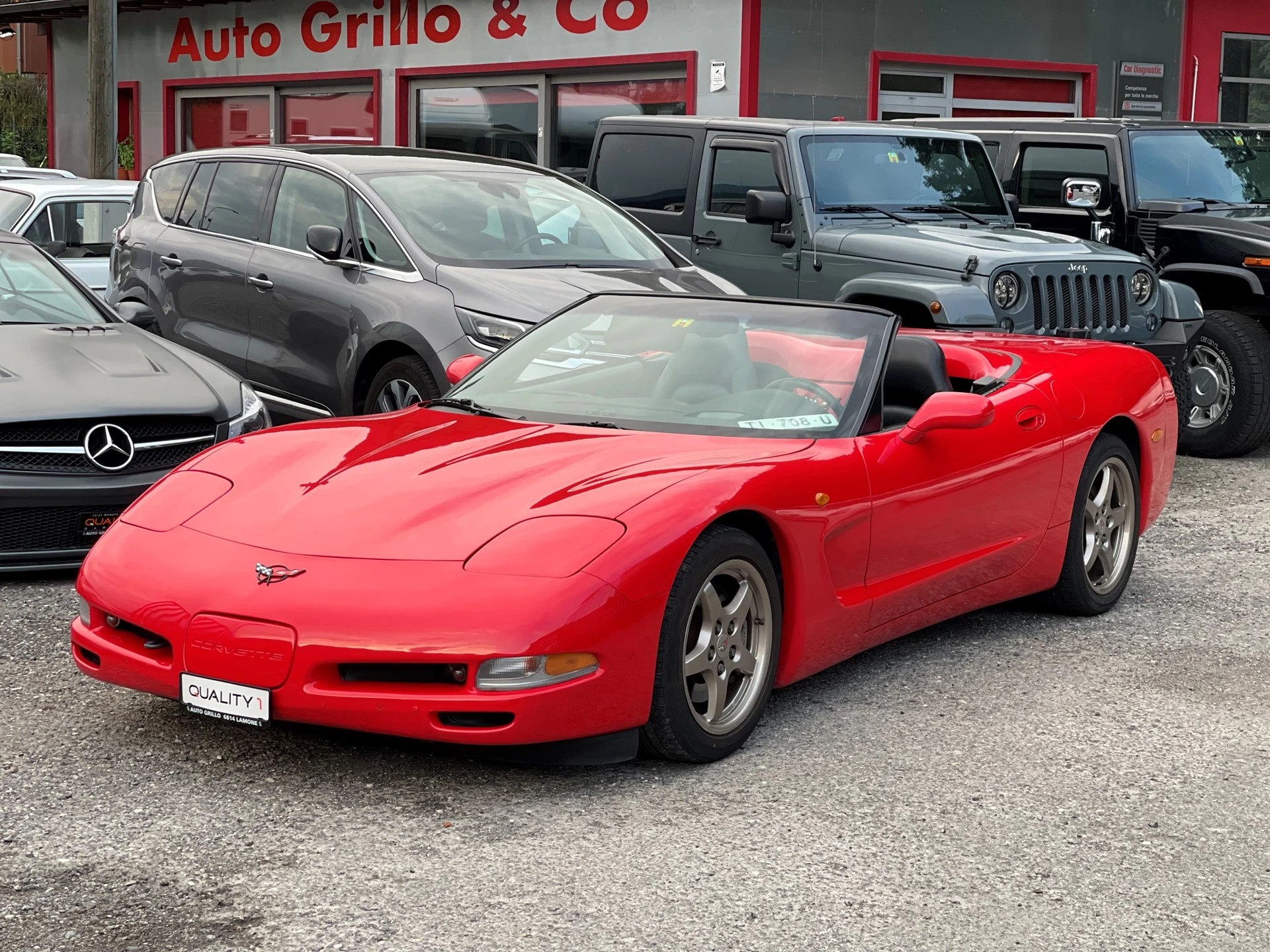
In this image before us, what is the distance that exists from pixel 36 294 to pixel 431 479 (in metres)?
3.99

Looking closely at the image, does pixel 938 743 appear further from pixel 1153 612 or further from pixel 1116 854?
pixel 1153 612

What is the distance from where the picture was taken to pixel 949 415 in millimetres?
5273

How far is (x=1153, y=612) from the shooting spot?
6.67 metres

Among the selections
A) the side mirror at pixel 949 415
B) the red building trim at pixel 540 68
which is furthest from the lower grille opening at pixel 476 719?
the red building trim at pixel 540 68

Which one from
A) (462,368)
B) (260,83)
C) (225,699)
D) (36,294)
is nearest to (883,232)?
(462,368)

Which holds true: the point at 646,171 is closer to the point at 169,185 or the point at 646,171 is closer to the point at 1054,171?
the point at 1054,171

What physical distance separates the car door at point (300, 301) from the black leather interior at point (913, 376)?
143 inches

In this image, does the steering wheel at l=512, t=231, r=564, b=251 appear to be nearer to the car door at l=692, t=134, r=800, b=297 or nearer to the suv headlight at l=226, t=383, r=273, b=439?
Answer: the car door at l=692, t=134, r=800, b=297

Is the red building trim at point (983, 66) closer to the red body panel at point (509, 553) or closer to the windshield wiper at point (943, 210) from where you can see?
the windshield wiper at point (943, 210)

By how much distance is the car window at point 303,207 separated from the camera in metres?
9.16

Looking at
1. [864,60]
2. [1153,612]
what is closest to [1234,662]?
[1153,612]

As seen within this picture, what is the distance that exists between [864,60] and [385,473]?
14989 millimetres

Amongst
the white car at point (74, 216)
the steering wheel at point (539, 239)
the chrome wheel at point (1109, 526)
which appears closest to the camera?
the chrome wheel at point (1109, 526)

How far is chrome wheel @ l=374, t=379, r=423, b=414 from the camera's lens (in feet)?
27.6
